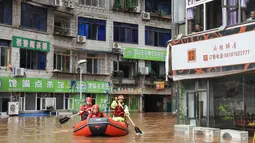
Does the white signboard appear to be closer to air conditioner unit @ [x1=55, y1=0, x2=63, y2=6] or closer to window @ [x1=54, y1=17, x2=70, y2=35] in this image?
air conditioner unit @ [x1=55, y1=0, x2=63, y2=6]

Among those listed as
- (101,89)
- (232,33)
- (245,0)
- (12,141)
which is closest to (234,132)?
(232,33)

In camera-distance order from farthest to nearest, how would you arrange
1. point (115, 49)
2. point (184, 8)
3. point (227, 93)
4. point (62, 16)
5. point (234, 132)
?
point (115, 49) < point (62, 16) < point (184, 8) < point (227, 93) < point (234, 132)

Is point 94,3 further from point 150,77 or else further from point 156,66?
point 156,66

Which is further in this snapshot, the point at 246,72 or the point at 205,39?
the point at 205,39

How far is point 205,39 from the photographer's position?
15.9 metres

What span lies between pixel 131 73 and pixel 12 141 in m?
27.0

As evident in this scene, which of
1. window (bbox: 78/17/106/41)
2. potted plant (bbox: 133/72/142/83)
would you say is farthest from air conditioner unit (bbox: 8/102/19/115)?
potted plant (bbox: 133/72/142/83)

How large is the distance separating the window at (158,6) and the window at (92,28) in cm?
628

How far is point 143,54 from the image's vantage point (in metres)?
40.3

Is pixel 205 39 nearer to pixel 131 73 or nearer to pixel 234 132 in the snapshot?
pixel 234 132

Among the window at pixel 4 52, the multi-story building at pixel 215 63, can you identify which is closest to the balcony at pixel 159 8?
the window at pixel 4 52

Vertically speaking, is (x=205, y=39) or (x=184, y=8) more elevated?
(x=184, y=8)

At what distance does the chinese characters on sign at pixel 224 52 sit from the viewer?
1443 centimetres

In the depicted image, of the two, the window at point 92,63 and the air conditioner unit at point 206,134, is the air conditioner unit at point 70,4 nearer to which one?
the window at point 92,63
